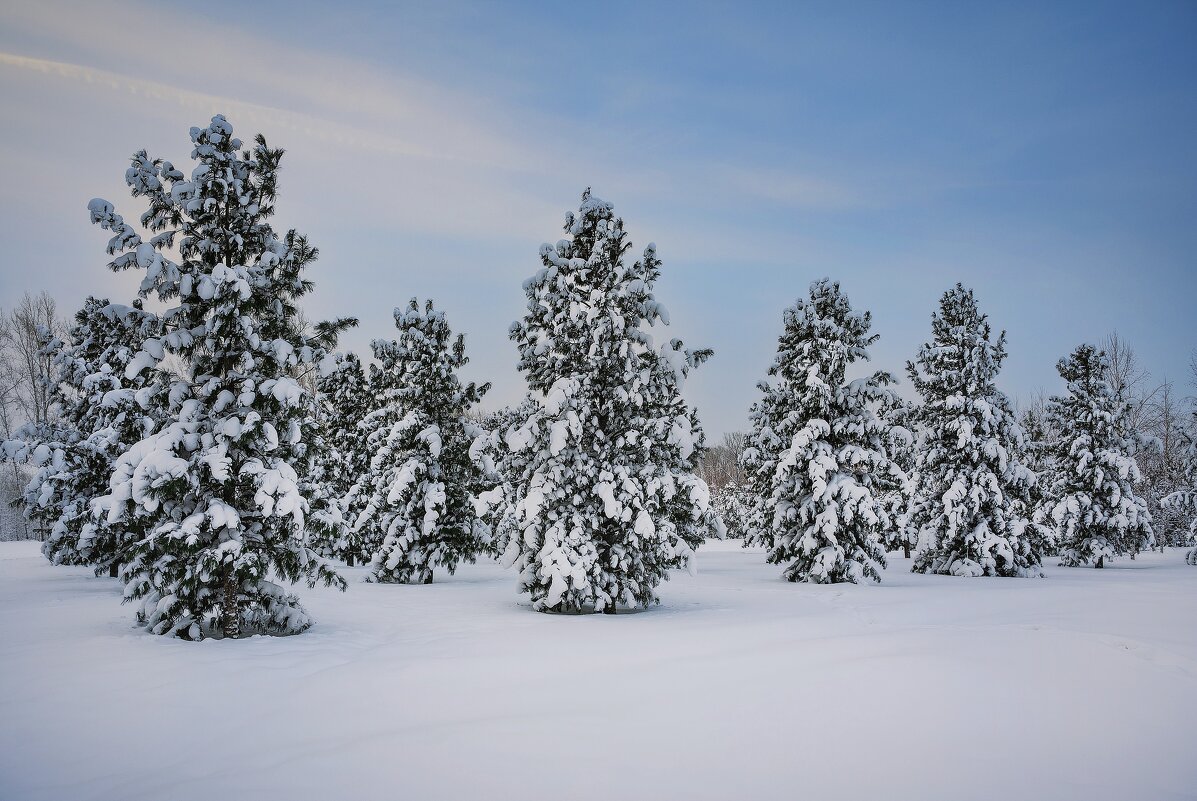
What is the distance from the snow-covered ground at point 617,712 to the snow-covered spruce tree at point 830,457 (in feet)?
32.6

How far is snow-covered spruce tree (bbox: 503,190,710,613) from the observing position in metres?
14.2

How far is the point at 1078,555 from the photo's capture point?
30.3 meters

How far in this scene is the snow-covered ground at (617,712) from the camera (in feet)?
16.0

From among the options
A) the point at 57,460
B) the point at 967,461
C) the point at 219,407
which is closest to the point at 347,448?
the point at 57,460

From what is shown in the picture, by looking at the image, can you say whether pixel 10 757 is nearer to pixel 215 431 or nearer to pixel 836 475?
pixel 215 431

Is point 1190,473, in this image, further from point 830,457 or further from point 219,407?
point 219,407

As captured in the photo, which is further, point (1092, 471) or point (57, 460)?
point (1092, 471)

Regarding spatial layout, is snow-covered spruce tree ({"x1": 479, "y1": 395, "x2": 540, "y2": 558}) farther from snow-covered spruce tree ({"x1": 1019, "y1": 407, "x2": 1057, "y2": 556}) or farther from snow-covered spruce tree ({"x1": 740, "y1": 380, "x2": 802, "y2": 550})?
snow-covered spruce tree ({"x1": 1019, "y1": 407, "x2": 1057, "y2": 556})

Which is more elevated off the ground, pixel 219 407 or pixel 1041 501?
pixel 219 407

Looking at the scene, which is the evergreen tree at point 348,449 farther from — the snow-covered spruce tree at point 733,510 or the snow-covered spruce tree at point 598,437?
the snow-covered spruce tree at point 733,510

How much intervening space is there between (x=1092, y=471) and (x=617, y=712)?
31.5m

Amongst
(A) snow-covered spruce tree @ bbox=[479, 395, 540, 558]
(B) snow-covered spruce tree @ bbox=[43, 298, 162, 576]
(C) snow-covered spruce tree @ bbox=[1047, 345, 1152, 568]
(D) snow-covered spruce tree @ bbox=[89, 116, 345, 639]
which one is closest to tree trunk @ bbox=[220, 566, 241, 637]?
(D) snow-covered spruce tree @ bbox=[89, 116, 345, 639]

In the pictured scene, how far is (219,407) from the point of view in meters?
10.6

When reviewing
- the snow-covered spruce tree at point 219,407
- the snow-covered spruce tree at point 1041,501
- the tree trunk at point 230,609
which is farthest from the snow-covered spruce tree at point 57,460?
the snow-covered spruce tree at point 1041,501
